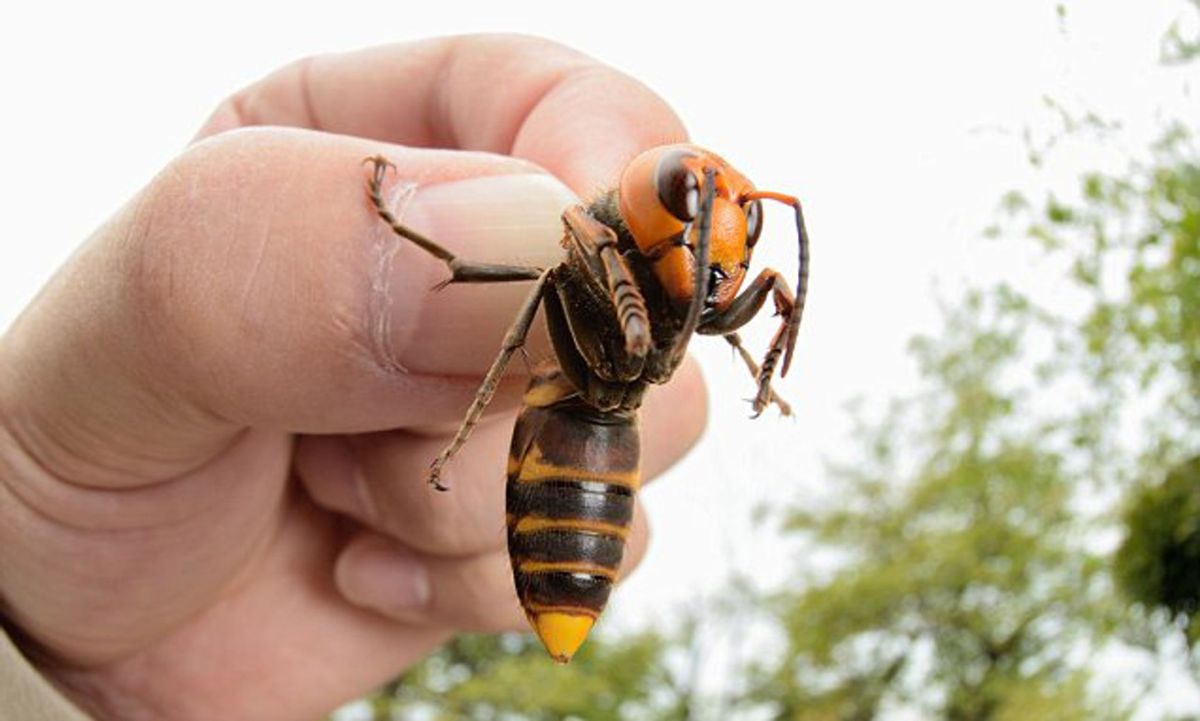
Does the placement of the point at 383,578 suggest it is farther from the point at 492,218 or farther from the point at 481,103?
the point at 492,218

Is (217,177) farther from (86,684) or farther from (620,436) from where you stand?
(86,684)

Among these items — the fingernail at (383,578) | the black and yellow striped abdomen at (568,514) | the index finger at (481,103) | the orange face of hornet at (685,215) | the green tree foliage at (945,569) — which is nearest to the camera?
the orange face of hornet at (685,215)

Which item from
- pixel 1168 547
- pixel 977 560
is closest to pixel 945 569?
pixel 977 560

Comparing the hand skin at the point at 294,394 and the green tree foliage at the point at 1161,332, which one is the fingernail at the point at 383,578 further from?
the green tree foliage at the point at 1161,332

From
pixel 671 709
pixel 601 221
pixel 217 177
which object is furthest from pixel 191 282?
pixel 671 709

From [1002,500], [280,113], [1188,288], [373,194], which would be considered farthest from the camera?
[1002,500]

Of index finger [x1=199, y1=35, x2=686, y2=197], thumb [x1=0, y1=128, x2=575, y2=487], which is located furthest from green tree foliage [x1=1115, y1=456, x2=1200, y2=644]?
thumb [x1=0, y1=128, x2=575, y2=487]

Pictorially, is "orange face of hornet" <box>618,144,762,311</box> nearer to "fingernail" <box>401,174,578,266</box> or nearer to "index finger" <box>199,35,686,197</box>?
"fingernail" <box>401,174,578,266</box>

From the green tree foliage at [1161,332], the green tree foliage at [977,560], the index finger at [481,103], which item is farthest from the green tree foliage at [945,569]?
the index finger at [481,103]
